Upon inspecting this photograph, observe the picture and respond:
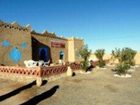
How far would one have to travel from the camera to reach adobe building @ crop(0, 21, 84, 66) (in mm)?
22703

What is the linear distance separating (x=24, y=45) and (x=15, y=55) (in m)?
1.76

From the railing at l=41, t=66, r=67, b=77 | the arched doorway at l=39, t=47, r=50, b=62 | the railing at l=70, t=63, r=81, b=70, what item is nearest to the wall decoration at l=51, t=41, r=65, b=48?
the arched doorway at l=39, t=47, r=50, b=62

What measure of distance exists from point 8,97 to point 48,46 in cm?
2015

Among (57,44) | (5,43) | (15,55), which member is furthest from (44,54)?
(5,43)

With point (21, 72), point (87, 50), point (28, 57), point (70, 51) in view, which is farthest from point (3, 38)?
point (70, 51)

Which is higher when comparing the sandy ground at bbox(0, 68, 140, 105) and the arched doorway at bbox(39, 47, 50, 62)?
the arched doorway at bbox(39, 47, 50, 62)

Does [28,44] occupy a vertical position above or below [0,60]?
above

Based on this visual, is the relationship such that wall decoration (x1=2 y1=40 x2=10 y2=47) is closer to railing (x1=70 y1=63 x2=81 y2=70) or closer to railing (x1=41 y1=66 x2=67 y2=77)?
railing (x1=41 y1=66 x2=67 y2=77)

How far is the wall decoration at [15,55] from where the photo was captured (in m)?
23.4

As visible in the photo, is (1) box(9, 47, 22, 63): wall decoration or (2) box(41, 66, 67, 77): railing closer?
(2) box(41, 66, 67, 77): railing

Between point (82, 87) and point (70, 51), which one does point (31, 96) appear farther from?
point (70, 51)

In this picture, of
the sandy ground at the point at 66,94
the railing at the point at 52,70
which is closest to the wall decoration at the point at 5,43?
the sandy ground at the point at 66,94

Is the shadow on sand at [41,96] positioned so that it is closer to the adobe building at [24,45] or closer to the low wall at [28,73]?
the low wall at [28,73]

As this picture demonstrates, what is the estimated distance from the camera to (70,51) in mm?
39156
